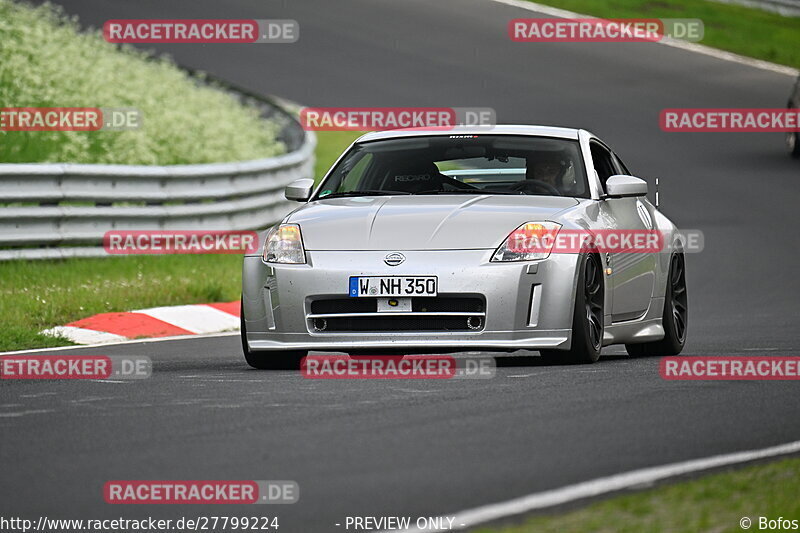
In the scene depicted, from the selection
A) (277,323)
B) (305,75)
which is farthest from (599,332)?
(305,75)

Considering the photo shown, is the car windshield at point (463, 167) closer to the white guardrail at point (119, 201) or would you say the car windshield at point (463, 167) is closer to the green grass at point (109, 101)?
the white guardrail at point (119, 201)

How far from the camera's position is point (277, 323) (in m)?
9.20

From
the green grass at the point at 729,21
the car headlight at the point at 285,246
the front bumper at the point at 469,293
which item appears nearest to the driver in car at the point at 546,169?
the front bumper at the point at 469,293

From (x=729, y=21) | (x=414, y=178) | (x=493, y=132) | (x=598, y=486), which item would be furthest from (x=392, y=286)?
(x=729, y=21)

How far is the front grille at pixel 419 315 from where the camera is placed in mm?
8859

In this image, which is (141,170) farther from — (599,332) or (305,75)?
(305,75)

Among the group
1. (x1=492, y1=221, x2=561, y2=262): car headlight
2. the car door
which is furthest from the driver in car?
(x1=492, y1=221, x2=561, y2=262): car headlight

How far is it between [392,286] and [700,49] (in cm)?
2439

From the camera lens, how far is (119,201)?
51.8 feet

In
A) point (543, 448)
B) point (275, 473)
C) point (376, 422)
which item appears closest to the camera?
point (275, 473)

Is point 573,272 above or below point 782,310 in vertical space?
above

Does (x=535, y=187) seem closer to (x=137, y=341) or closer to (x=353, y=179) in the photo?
(x=353, y=179)

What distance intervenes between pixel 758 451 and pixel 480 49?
25.7m

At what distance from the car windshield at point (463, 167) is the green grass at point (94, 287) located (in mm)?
2676
